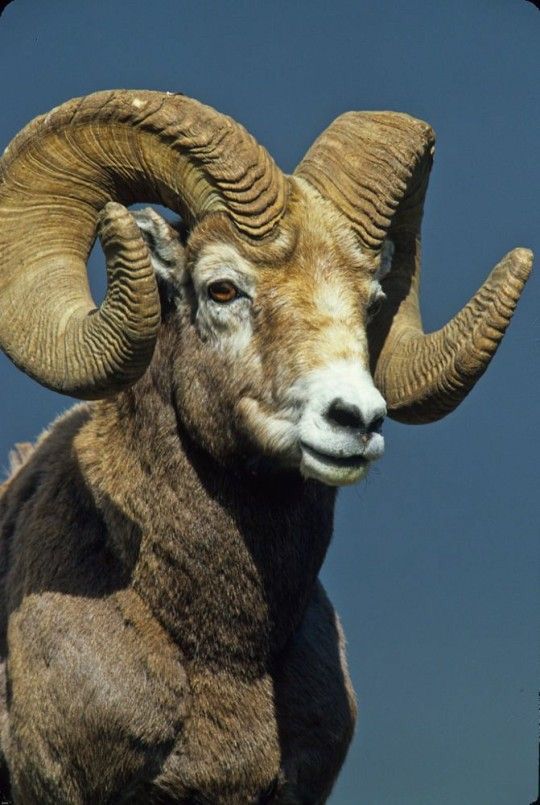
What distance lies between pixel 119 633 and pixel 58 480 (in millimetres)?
1235

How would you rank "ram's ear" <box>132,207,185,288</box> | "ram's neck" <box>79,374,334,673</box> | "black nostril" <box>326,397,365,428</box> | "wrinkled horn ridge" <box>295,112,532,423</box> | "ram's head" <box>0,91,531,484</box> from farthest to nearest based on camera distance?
"wrinkled horn ridge" <box>295,112,532,423</box> < "ram's ear" <box>132,207,185,288</box> < "ram's neck" <box>79,374,334,673</box> < "ram's head" <box>0,91,531,484</box> < "black nostril" <box>326,397,365,428</box>

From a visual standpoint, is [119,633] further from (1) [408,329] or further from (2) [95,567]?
(1) [408,329]

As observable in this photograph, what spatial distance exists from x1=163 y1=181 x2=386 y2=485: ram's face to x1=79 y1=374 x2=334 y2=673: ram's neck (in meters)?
0.43

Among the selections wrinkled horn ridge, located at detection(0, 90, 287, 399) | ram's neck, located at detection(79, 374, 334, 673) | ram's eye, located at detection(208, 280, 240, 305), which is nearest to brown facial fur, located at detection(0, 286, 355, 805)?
ram's neck, located at detection(79, 374, 334, 673)

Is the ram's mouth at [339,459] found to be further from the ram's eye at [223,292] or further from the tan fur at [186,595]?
the ram's eye at [223,292]

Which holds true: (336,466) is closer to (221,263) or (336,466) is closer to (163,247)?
(221,263)

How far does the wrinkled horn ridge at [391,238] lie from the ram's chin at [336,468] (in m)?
1.73

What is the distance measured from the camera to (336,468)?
10.2 meters

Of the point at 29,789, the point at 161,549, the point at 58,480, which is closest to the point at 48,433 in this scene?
the point at 58,480

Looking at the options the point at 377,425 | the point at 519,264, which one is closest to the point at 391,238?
the point at 519,264

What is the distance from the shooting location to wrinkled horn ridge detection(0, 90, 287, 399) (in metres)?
10.9

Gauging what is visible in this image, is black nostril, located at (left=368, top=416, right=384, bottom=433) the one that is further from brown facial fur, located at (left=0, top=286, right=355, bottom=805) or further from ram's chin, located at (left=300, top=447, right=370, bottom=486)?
brown facial fur, located at (left=0, top=286, right=355, bottom=805)

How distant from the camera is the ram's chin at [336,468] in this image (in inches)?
403

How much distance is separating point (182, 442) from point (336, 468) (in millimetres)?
1320
